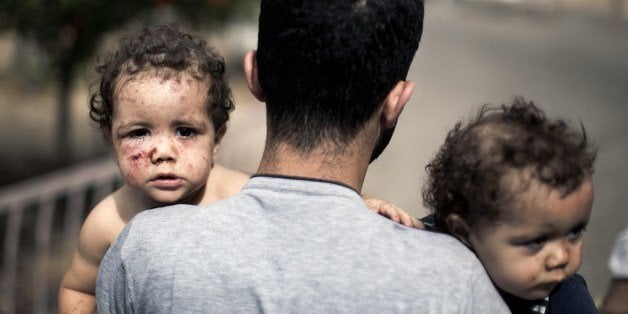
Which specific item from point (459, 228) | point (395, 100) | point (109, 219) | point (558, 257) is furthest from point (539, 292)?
point (109, 219)

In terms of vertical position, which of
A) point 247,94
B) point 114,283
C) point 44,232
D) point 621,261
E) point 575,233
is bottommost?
point 44,232

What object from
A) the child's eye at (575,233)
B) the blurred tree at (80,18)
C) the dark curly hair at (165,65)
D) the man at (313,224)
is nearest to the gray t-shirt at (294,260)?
the man at (313,224)

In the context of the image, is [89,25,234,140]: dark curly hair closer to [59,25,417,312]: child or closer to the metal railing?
[59,25,417,312]: child

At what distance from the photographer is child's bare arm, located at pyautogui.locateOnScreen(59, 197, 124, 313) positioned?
2.95 m

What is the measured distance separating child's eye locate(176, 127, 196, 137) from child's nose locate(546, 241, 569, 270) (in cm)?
104

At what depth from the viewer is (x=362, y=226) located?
199 centimetres

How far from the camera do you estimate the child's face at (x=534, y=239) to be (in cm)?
208

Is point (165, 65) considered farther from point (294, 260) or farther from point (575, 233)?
point (575, 233)

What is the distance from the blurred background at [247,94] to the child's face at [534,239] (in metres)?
3.54

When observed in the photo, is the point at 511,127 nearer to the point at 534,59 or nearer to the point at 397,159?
the point at 397,159

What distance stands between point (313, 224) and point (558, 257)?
0.50m

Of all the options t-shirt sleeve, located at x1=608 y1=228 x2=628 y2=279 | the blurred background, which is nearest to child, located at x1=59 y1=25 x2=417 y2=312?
t-shirt sleeve, located at x1=608 y1=228 x2=628 y2=279

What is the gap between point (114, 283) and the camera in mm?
2156

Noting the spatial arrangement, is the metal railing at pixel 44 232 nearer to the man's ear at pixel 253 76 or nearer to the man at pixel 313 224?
the man's ear at pixel 253 76
